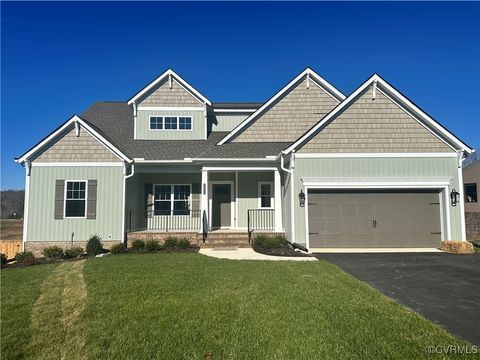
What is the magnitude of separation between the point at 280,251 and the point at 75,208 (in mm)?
8493

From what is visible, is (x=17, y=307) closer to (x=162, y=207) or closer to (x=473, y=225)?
(x=162, y=207)

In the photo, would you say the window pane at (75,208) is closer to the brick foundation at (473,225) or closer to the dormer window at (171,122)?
the dormer window at (171,122)

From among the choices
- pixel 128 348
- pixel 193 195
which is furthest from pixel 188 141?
pixel 128 348

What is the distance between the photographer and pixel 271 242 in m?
12.6

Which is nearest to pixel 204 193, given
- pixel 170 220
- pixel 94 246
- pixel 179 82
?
pixel 170 220

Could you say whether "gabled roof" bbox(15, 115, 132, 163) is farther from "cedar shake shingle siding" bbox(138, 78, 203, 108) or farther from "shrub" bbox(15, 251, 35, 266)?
"cedar shake shingle siding" bbox(138, 78, 203, 108)

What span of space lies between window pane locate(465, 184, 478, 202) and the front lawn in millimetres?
32185

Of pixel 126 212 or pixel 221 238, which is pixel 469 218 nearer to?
pixel 221 238

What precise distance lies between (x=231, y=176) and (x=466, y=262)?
9.69m

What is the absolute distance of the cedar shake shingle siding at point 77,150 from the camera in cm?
1370

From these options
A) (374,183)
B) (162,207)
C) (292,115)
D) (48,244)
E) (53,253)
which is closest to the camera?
(53,253)

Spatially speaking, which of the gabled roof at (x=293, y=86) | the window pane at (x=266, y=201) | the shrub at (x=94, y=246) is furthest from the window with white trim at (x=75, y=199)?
the window pane at (x=266, y=201)

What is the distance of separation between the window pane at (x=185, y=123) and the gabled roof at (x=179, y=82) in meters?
1.27

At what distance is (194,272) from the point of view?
8.45m
